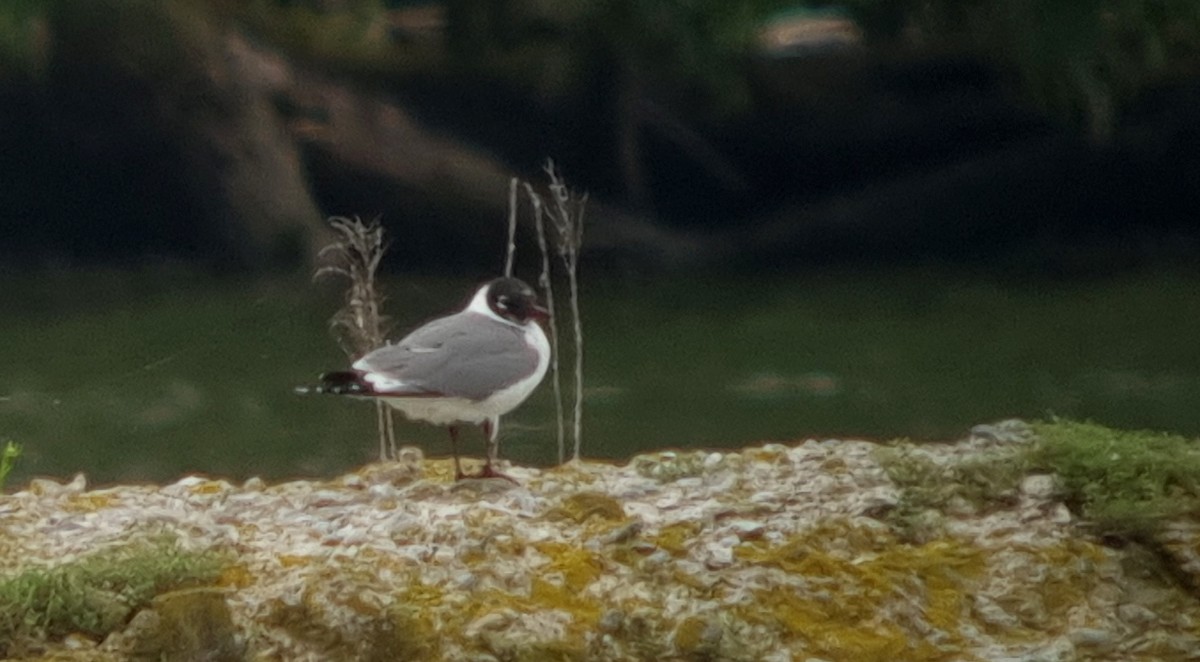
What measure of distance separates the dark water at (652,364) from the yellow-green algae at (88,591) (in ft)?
9.43

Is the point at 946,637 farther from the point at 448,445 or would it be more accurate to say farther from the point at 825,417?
the point at 825,417

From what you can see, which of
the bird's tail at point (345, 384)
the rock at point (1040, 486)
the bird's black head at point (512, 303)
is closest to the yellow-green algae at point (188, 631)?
the bird's tail at point (345, 384)

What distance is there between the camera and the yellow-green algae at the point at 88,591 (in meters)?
3.86

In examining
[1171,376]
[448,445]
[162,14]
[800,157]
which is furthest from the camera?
[800,157]

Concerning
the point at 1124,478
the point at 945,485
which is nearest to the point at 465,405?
the point at 945,485

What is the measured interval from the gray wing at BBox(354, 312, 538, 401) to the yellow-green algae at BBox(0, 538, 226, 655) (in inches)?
33.2

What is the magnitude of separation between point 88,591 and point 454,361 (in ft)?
4.08

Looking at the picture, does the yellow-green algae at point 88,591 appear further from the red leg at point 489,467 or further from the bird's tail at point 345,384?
the red leg at point 489,467

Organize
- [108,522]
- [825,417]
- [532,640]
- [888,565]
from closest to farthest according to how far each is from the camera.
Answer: [532,640] → [888,565] → [108,522] → [825,417]

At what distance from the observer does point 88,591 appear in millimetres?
3896

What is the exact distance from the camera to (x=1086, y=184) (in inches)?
602

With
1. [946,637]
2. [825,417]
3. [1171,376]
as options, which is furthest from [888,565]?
[1171,376]

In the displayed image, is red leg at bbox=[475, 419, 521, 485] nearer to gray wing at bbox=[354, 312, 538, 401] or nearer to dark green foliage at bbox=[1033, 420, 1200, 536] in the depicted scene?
gray wing at bbox=[354, 312, 538, 401]

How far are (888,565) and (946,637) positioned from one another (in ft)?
0.76
